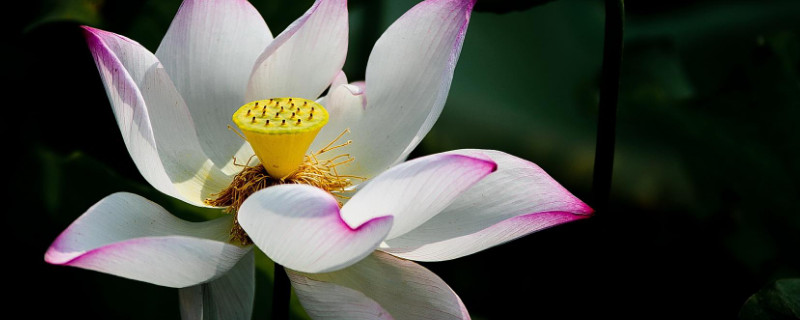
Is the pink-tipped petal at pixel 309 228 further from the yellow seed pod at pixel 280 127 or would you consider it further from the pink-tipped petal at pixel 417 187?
the yellow seed pod at pixel 280 127

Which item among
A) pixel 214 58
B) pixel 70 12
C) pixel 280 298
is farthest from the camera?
pixel 70 12

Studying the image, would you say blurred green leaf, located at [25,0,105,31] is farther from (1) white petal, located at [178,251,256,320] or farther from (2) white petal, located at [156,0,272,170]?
(1) white petal, located at [178,251,256,320]

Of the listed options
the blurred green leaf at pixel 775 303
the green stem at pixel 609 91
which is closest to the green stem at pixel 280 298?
the green stem at pixel 609 91

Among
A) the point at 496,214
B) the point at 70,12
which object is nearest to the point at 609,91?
the point at 496,214

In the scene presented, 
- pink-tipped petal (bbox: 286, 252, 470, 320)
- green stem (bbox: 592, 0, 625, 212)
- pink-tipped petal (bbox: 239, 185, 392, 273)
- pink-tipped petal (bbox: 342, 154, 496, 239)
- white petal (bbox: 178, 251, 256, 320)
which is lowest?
white petal (bbox: 178, 251, 256, 320)

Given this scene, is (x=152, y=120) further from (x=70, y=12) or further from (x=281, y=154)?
(x=70, y=12)

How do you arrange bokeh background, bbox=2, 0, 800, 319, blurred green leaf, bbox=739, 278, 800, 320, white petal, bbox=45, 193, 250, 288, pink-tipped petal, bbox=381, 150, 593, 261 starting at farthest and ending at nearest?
bokeh background, bbox=2, 0, 800, 319
blurred green leaf, bbox=739, 278, 800, 320
pink-tipped petal, bbox=381, 150, 593, 261
white petal, bbox=45, 193, 250, 288

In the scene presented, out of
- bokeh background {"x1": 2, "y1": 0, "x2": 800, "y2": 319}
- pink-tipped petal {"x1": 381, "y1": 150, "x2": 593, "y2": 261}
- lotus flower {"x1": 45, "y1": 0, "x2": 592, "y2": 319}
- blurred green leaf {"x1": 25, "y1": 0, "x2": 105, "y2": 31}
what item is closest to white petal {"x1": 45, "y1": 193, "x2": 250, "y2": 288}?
lotus flower {"x1": 45, "y1": 0, "x2": 592, "y2": 319}
